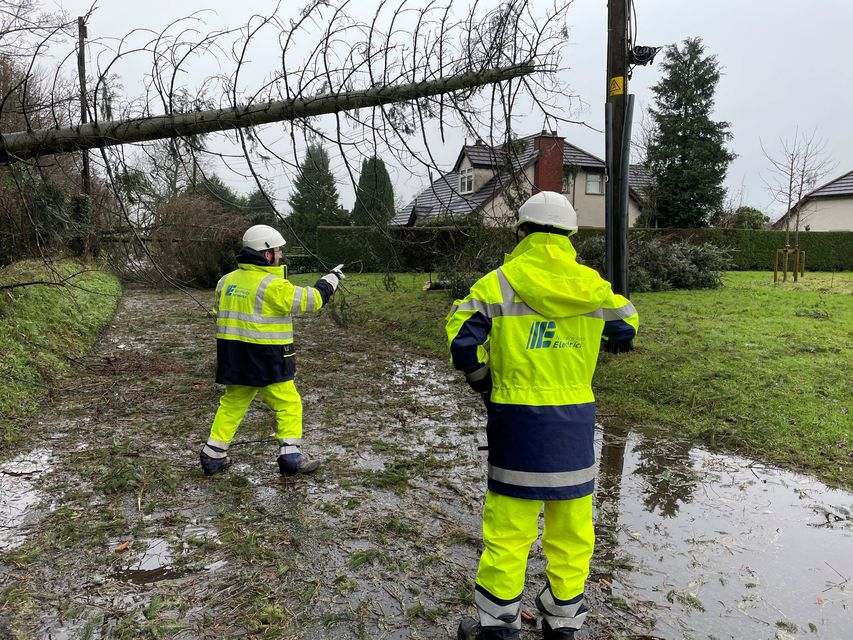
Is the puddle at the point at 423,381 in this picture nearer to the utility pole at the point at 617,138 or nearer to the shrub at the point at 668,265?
the utility pole at the point at 617,138

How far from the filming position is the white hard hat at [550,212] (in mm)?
2613

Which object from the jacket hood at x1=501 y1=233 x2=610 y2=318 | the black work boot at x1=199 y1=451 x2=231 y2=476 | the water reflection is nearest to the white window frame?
the water reflection

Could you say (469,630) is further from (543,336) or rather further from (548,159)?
(548,159)

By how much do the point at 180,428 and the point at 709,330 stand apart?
7295mm

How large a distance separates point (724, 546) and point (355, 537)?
88.2 inches

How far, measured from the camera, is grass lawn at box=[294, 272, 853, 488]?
521 cm

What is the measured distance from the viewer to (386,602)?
2992mm

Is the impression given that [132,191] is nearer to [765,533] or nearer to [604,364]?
[765,533]

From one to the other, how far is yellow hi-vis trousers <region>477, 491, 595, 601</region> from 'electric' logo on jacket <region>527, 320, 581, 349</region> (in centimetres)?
67

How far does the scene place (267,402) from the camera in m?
4.48

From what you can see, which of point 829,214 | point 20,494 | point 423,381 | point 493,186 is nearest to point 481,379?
point 20,494

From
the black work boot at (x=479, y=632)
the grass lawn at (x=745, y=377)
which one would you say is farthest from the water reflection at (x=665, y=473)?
the black work boot at (x=479, y=632)

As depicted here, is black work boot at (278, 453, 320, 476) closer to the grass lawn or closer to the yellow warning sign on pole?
the grass lawn

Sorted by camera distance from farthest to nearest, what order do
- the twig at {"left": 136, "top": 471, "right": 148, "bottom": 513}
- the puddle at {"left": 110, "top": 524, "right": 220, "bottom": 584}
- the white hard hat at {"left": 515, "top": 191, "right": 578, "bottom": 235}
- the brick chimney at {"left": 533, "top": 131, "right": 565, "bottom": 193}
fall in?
the brick chimney at {"left": 533, "top": 131, "right": 565, "bottom": 193}, the twig at {"left": 136, "top": 471, "right": 148, "bottom": 513}, the puddle at {"left": 110, "top": 524, "right": 220, "bottom": 584}, the white hard hat at {"left": 515, "top": 191, "right": 578, "bottom": 235}
